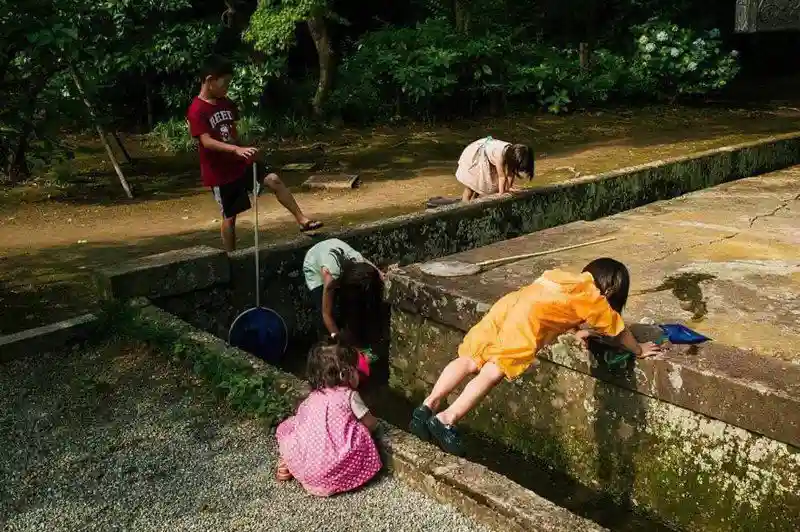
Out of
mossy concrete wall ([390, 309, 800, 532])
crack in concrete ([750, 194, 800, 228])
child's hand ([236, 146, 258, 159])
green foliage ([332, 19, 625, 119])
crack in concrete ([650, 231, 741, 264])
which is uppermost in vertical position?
green foliage ([332, 19, 625, 119])

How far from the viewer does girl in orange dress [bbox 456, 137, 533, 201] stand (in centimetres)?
720

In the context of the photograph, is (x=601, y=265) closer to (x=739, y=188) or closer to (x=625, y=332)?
(x=625, y=332)

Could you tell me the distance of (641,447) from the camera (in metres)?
4.26

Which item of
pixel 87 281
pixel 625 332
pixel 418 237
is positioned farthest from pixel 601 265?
pixel 87 281

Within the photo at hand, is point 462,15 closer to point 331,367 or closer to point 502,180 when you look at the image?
point 502,180

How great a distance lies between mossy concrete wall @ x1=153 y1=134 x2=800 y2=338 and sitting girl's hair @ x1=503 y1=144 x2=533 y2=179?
0.89 feet

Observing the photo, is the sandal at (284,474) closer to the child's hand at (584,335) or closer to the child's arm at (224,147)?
the child's hand at (584,335)

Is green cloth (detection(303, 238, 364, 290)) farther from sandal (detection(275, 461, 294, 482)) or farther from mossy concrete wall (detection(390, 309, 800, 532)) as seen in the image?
sandal (detection(275, 461, 294, 482))

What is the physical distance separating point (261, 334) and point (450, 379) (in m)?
1.88

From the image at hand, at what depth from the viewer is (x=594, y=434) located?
4.49m

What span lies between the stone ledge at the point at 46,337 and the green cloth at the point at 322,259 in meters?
1.46

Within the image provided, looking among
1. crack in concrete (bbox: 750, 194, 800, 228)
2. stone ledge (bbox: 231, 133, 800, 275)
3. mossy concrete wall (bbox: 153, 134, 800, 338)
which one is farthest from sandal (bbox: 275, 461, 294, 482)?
crack in concrete (bbox: 750, 194, 800, 228)

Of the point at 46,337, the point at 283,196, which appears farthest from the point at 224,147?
the point at 46,337

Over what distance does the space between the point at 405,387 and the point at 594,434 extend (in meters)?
1.62
